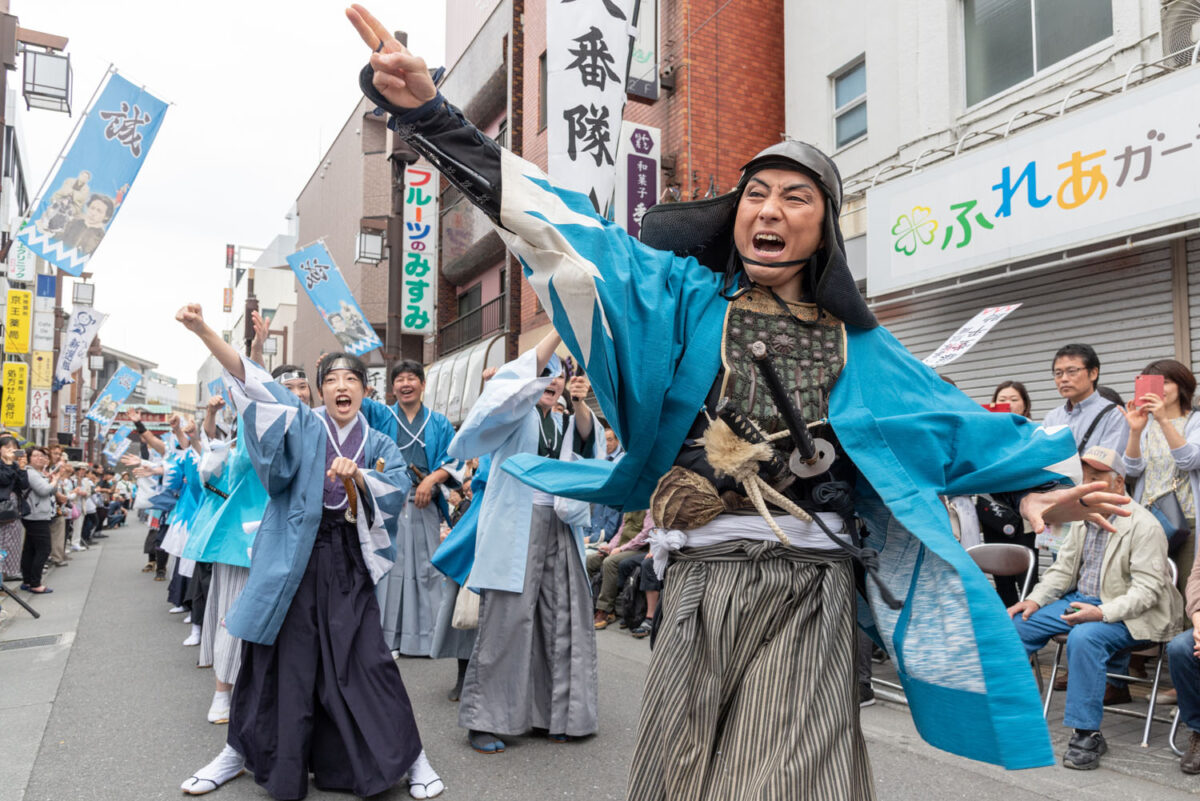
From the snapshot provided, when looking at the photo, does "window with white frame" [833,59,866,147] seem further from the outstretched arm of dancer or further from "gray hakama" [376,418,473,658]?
the outstretched arm of dancer

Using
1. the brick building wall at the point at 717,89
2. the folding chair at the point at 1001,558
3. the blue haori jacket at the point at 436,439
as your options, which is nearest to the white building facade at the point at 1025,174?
the brick building wall at the point at 717,89

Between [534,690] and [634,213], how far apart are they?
25.7 ft

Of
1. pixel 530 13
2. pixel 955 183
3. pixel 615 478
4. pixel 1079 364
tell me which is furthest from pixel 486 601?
pixel 530 13

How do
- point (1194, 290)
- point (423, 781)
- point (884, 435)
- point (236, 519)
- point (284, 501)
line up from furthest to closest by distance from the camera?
point (1194, 290), point (236, 519), point (284, 501), point (423, 781), point (884, 435)

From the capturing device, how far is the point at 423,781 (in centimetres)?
406

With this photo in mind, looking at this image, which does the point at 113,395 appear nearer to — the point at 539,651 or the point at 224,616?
the point at 224,616

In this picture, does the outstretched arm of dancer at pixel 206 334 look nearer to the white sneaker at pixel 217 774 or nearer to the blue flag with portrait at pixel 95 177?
the white sneaker at pixel 217 774

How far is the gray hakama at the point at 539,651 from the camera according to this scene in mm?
4785

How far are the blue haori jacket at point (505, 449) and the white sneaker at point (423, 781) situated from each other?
1.00 m

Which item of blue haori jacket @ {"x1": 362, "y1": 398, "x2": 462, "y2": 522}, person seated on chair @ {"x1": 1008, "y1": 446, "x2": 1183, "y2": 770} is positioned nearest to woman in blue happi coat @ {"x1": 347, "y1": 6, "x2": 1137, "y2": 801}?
person seated on chair @ {"x1": 1008, "y1": 446, "x2": 1183, "y2": 770}

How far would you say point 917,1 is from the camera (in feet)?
32.3

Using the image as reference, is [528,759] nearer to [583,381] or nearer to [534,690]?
[534,690]

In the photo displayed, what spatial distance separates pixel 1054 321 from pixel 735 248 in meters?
6.96

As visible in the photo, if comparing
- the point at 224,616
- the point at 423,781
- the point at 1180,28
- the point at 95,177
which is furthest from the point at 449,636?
the point at 1180,28
